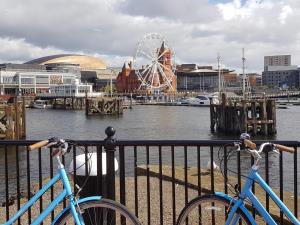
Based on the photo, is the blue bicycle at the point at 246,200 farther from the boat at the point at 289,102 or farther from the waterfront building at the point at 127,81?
the waterfront building at the point at 127,81

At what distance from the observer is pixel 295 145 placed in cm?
530

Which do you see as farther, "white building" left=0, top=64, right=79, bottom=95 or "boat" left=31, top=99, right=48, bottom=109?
"white building" left=0, top=64, right=79, bottom=95

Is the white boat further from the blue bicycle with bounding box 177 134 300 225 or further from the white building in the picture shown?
the blue bicycle with bounding box 177 134 300 225

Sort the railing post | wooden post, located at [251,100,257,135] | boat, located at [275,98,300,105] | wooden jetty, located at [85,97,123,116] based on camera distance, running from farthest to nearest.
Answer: boat, located at [275,98,300,105], wooden jetty, located at [85,97,123,116], wooden post, located at [251,100,257,135], the railing post

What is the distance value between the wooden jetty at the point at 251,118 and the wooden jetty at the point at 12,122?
23237mm

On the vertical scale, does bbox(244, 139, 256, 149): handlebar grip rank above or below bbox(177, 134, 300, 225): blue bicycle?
above

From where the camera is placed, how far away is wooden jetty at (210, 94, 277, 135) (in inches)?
2087

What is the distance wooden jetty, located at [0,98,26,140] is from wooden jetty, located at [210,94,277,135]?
2324cm

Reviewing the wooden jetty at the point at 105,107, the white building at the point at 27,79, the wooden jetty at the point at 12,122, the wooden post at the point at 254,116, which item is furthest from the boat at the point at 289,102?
the wooden jetty at the point at 12,122

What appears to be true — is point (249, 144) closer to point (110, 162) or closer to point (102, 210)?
point (102, 210)

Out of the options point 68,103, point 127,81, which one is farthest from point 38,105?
point 127,81

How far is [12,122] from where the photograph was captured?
42375mm

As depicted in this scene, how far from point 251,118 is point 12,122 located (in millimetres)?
25740

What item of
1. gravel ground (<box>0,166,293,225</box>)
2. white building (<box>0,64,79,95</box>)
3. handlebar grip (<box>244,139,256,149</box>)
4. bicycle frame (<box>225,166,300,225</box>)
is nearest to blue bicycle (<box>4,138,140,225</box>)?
bicycle frame (<box>225,166,300,225</box>)
